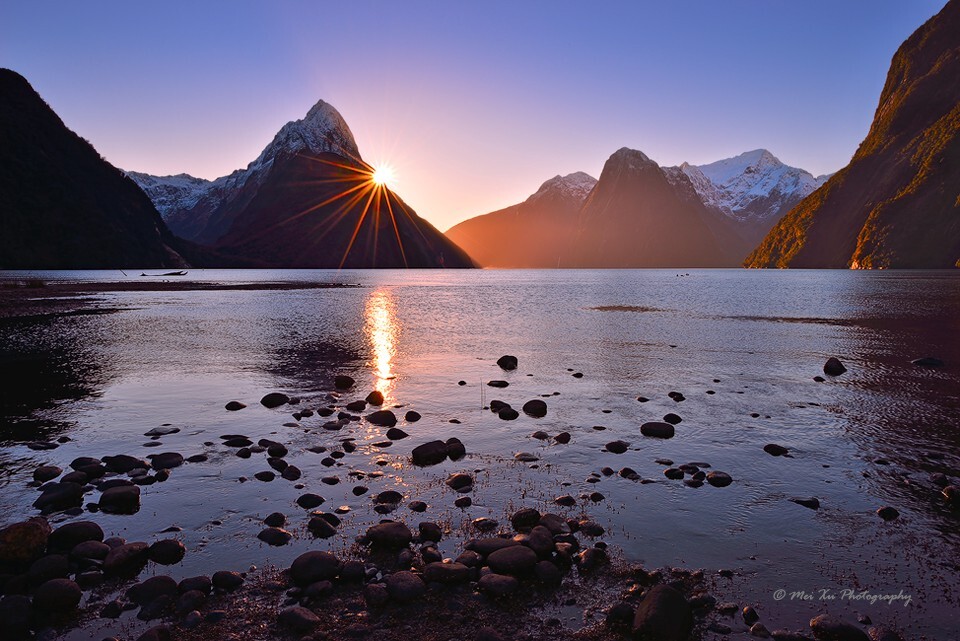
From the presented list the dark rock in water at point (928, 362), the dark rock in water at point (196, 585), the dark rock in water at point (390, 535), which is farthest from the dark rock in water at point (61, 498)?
the dark rock in water at point (928, 362)

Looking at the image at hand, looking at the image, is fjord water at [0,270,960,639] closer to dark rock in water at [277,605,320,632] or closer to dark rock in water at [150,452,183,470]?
dark rock in water at [150,452,183,470]

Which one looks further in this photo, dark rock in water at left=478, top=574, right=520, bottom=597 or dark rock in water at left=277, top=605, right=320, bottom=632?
dark rock in water at left=478, top=574, right=520, bottom=597

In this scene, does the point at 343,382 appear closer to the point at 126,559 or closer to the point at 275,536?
the point at 275,536

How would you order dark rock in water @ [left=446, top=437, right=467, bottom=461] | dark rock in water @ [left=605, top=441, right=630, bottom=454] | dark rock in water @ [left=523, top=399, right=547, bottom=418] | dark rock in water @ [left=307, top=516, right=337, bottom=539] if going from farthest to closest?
dark rock in water @ [left=523, top=399, right=547, bottom=418] < dark rock in water @ [left=605, top=441, right=630, bottom=454] < dark rock in water @ [left=446, top=437, right=467, bottom=461] < dark rock in water @ [left=307, top=516, right=337, bottom=539]

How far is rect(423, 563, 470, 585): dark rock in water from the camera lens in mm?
9750

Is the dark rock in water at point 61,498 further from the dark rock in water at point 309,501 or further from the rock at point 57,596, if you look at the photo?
the dark rock in water at point 309,501

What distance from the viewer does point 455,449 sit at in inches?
665

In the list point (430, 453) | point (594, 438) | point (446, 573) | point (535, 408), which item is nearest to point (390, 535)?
point (446, 573)

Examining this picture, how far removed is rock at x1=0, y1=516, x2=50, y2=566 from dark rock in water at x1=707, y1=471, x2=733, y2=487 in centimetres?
1530

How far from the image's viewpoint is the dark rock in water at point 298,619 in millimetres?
8516

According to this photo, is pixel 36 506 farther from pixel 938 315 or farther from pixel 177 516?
pixel 938 315

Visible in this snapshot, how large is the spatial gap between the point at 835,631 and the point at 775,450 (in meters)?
9.59

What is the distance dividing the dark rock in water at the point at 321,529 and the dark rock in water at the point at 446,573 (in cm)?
278

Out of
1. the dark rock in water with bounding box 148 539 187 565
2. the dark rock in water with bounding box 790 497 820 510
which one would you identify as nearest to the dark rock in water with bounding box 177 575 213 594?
the dark rock in water with bounding box 148 539 187 565
